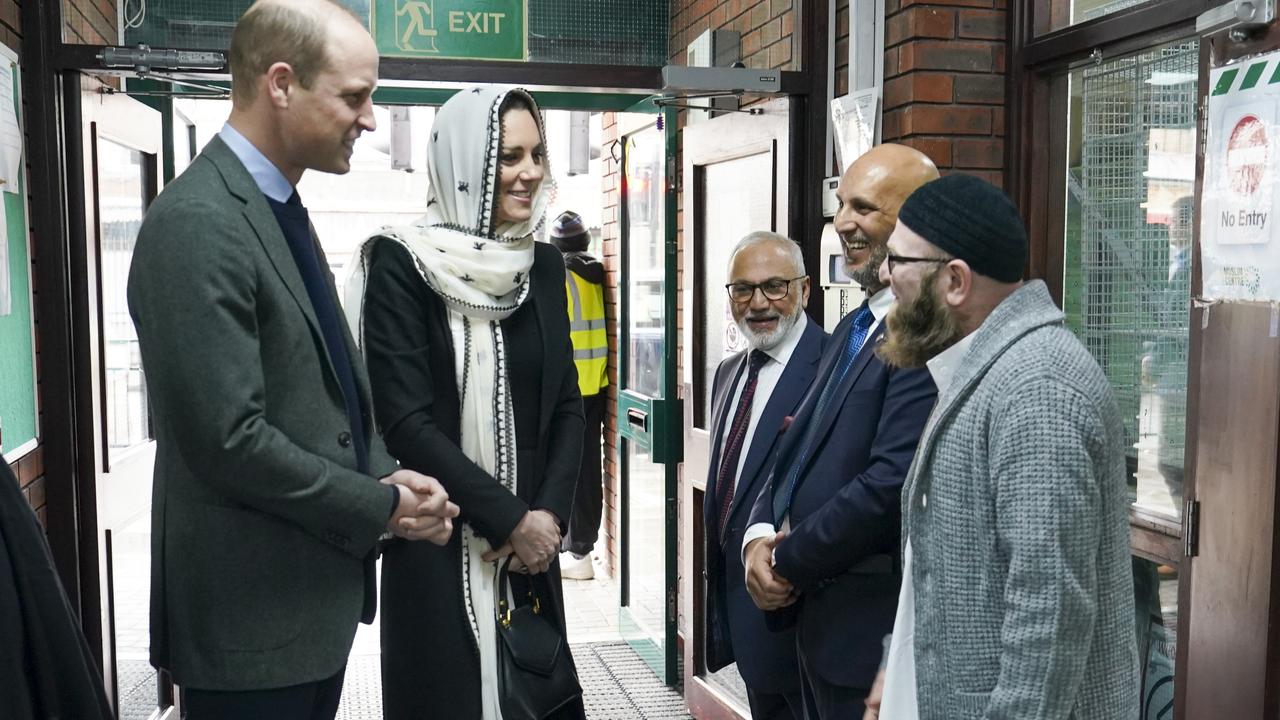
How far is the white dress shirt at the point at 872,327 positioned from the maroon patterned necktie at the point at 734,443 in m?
0.31

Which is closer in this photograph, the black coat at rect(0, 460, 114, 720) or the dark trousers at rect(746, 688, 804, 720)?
the black coat at rect(0, 460, 114, 720)

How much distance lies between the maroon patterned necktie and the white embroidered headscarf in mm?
608

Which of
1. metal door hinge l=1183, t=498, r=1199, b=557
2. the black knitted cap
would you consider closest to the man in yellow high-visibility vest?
metal door hinge l=1183, t=498, r=1199, b=557

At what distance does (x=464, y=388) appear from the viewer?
2.14m

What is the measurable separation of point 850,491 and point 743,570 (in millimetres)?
481

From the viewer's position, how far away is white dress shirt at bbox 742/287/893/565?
2094 millimetres

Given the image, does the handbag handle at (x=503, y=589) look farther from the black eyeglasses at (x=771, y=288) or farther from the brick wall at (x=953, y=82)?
the brick wall at (x=953, y=82)

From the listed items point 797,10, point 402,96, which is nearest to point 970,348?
point 797,10

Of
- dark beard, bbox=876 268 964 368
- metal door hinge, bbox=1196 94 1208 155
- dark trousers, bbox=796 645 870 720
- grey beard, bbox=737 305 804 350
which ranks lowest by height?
dark trousers, bbox=796 645 870 720

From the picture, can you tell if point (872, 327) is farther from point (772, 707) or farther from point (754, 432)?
point (772, 707)

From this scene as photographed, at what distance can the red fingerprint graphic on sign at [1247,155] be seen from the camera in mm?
2062

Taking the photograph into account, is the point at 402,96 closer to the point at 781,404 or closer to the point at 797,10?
the point at 797,10

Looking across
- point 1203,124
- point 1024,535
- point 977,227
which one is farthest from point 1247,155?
point 1024,535

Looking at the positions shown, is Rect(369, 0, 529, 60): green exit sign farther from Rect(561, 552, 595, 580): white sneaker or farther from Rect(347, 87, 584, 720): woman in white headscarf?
Rect(561, 552, 595, 580): white sneaker
